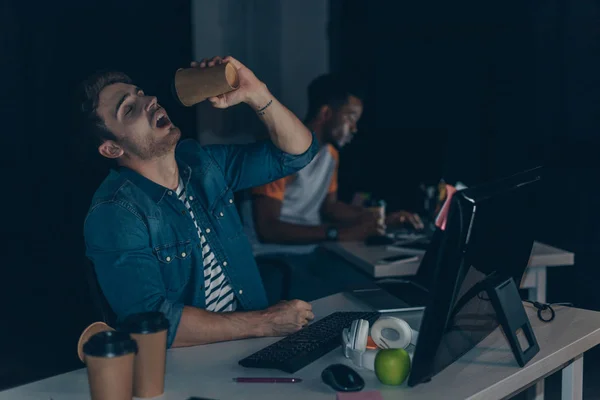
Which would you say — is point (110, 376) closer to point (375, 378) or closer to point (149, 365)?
point (149, 365)

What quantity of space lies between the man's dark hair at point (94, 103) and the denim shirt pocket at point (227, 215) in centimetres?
36

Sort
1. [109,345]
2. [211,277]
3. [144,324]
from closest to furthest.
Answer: [109,345] < [144,324] < [211,277]

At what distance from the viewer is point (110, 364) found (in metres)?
1.26

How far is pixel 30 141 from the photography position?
4082 mm

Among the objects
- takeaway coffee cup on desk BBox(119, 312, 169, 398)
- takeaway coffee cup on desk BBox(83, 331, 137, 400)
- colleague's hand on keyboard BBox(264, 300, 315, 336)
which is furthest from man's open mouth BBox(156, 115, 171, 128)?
takeaway coffee cup on desk BBox(83, 331, 137, 400)

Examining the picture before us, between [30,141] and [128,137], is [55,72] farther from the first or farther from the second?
[128,137]

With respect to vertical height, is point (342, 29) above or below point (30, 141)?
above

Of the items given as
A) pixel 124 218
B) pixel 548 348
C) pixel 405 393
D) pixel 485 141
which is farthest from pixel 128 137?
pixel 485 141

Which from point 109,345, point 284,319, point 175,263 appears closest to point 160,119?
point 175,263

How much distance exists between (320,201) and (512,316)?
2.06 m

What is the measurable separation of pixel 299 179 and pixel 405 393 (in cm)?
206

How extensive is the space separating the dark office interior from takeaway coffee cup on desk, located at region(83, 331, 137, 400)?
2.51m

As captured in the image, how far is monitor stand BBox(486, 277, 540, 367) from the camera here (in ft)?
5.01

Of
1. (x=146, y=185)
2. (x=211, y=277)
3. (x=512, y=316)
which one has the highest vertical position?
(x=146, y=185)
